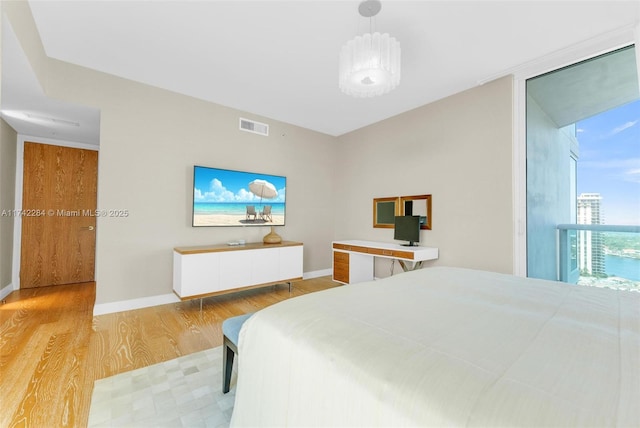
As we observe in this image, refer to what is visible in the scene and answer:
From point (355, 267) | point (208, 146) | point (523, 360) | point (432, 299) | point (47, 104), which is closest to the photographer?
point (523, 360)

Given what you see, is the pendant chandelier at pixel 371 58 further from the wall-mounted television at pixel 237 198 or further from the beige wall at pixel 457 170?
the wall-mounted television at pixel 237 198

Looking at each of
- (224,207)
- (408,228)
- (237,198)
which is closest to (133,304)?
(224,207)

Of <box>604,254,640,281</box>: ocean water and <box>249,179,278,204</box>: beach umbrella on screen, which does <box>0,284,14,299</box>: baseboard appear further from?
<box>604,254,640,281</box>: ocean water

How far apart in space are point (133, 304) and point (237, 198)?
1833 mm

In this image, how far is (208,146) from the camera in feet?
12.4

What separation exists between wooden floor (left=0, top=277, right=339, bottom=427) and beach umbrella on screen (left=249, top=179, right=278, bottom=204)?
1522 millimetres

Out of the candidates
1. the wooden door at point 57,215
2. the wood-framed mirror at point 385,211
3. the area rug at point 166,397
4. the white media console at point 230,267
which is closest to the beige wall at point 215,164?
the wood-framed mirror at point 385,211

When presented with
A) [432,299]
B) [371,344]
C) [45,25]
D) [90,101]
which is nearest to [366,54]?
[432,299]

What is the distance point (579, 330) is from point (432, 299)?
1.84 ft

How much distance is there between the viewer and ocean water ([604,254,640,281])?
253cm

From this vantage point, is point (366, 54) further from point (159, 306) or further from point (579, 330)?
point (159, 306)

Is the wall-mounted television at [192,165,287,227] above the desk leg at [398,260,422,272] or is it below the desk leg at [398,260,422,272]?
above

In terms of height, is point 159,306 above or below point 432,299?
below

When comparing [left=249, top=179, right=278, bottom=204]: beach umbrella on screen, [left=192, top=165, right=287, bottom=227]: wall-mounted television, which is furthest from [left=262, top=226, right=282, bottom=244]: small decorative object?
[left=249, top=179, right=278, bottom=204]: beach umbrella on screen
